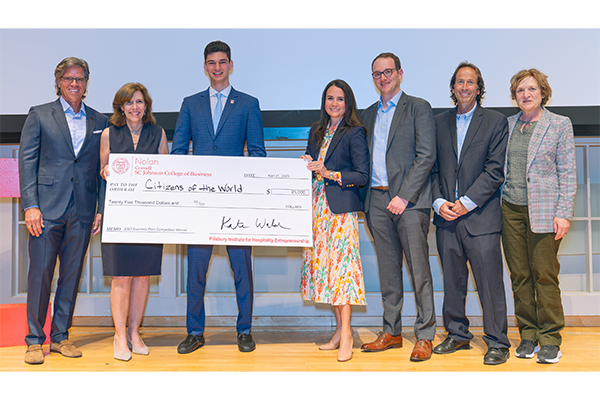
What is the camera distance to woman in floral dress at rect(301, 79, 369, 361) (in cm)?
248

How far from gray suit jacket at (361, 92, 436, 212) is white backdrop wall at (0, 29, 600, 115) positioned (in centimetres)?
100

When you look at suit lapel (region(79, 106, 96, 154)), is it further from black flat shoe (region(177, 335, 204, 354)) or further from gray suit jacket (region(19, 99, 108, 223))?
black flat shoe (region(177, 335, 204, 354))

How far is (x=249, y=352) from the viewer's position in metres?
2.69

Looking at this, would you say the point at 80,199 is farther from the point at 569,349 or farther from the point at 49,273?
the point at 569,349

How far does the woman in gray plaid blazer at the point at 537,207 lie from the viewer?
246cm

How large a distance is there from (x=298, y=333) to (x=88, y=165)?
6.33 feet

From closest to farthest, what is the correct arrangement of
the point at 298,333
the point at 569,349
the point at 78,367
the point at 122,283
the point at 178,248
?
the point at 78,367 → the point at 122,283 → the point at 569,349 → the point at 298,333 → the point at 178,248

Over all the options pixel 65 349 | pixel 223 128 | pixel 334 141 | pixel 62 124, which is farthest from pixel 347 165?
pixel 65 349

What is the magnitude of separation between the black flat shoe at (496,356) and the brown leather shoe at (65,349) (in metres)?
2.52

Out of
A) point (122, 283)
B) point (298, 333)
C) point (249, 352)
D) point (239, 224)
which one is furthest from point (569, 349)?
point (122, 283)

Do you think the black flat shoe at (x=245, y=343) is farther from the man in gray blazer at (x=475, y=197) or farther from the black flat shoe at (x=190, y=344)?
the man in gray blazer at (x=475, y=197)

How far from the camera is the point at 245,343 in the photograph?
271 cm

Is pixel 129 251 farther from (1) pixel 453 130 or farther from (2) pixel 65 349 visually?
(1) pixel 453 130

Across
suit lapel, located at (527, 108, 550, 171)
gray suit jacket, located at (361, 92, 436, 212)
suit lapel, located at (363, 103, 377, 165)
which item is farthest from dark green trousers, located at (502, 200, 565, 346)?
suit lapel, located at (363, 103, 377, 165)
